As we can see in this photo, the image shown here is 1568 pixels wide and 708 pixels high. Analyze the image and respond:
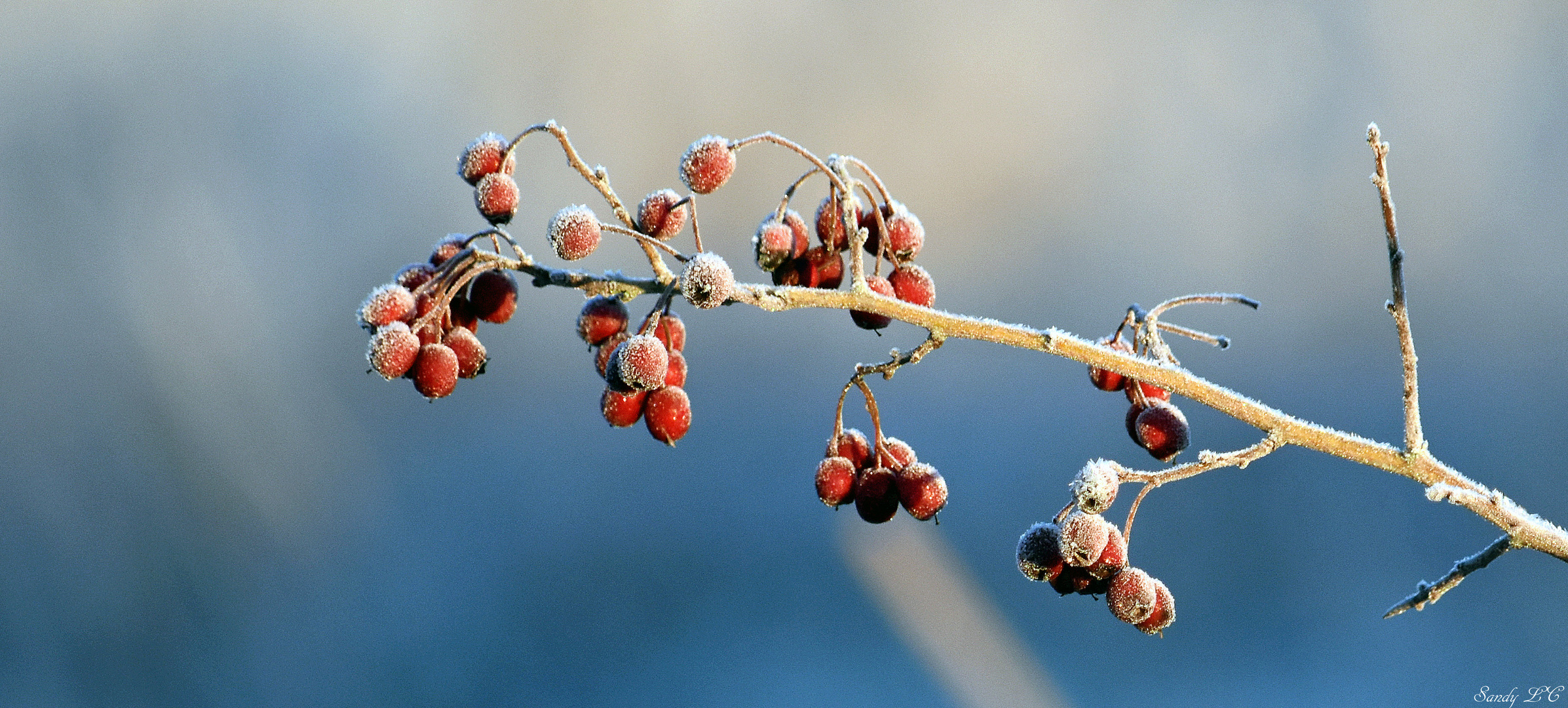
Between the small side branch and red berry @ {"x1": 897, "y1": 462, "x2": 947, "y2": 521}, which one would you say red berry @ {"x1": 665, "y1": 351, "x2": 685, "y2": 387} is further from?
the small side branch

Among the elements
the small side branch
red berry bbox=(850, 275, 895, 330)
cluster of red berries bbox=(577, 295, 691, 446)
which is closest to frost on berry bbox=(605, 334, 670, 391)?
cluster of red berries bbox=(577, 295, 691, 446)

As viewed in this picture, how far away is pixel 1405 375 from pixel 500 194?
45cm

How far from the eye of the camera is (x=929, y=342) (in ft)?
1.74

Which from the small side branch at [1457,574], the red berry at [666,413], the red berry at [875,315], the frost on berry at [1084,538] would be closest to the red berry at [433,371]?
the red berry at [666,413]

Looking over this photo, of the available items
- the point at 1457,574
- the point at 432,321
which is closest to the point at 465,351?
the point at 432,321

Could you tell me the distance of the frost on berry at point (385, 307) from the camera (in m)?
0.55

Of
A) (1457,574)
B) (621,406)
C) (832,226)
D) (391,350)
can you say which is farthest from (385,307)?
(1457,574)

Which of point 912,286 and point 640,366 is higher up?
point 912,286

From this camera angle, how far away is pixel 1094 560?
0.53 m

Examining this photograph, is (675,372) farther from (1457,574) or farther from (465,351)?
(1457,574)

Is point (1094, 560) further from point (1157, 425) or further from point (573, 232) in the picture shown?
point (573, 232)

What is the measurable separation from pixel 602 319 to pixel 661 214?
0.07 metres

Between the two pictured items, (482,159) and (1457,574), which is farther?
(482,159)

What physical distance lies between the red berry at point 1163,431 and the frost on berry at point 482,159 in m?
0.36
